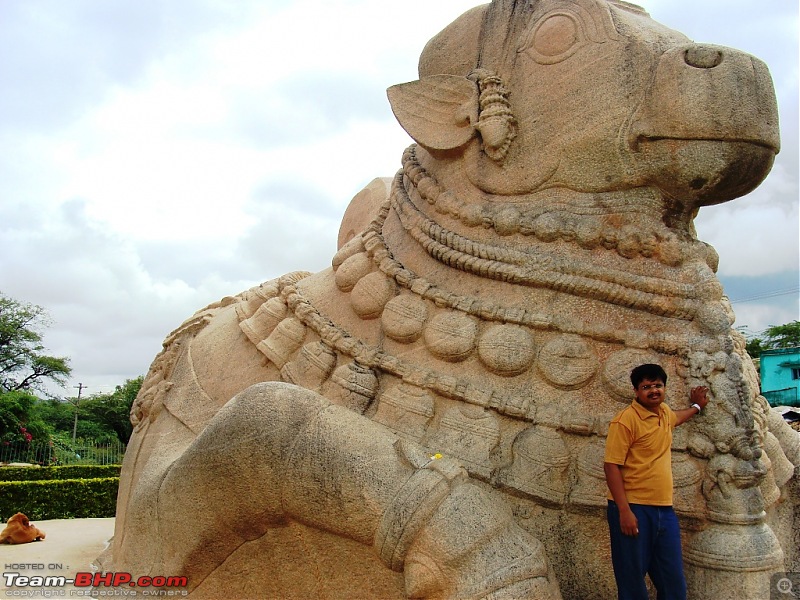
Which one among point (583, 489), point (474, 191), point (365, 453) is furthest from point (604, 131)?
point (365, 453)

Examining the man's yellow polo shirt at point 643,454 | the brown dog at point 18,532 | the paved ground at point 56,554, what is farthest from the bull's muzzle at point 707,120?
the brown dog at point 18,532

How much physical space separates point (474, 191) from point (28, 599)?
11.7 ft

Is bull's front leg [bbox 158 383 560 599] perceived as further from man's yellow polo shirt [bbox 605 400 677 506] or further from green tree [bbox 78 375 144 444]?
green tree [bbox 78 375 144 444]

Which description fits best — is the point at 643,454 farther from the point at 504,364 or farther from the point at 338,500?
the point at 338,500

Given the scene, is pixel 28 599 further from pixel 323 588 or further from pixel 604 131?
pixel 604 131

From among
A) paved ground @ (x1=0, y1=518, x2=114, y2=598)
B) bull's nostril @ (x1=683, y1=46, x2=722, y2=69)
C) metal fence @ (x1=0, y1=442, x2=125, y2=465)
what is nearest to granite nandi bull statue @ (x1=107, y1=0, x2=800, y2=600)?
bull's nostril @ (x1=683, y1=46, x2=722, y2=69)

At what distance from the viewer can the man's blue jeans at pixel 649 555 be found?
2.39 m

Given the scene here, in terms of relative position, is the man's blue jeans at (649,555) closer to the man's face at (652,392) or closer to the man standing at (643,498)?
the man standing at (643,498)

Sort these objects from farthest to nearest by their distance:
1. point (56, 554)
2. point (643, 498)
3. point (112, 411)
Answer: point (112, 411), point (56, 554), point (643, 498)

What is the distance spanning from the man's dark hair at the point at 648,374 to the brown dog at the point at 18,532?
6678mm

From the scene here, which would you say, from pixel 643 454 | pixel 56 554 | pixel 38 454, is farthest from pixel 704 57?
pixel 38 454

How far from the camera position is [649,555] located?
242 cm

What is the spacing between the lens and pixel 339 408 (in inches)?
106

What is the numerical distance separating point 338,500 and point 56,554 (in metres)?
4.88
